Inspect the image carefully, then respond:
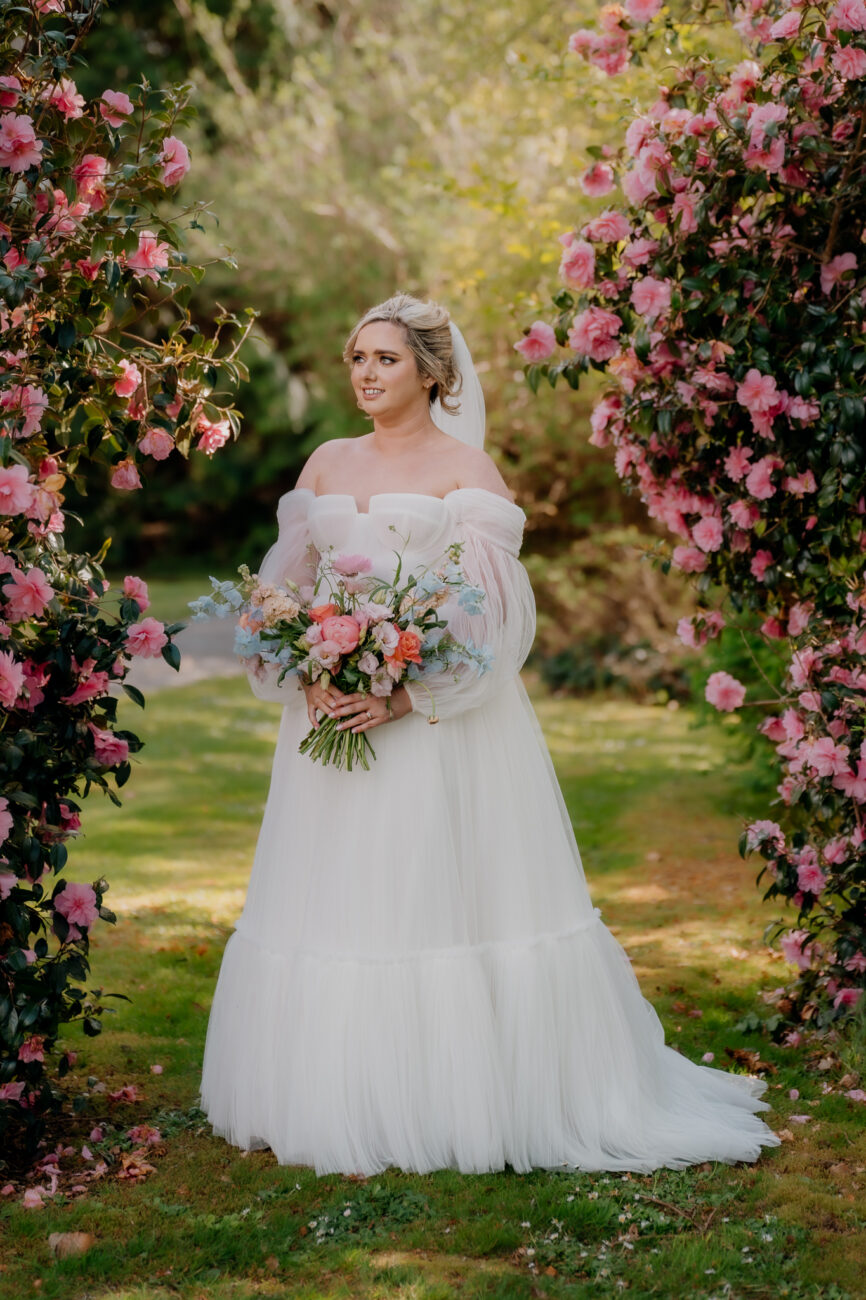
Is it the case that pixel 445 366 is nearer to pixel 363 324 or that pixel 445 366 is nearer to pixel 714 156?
pixel 363 324

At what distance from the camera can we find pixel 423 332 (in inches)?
154

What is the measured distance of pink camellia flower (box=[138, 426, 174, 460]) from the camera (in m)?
3.72

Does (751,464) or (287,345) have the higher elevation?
(287,345)

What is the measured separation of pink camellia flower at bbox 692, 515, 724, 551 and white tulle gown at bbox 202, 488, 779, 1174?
1008mm

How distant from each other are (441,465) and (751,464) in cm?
122

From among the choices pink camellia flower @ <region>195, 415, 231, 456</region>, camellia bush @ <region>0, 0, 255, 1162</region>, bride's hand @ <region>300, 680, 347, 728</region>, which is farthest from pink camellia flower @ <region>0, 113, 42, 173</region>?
bride's hand @ <region>300, 680, 347, 728</region>

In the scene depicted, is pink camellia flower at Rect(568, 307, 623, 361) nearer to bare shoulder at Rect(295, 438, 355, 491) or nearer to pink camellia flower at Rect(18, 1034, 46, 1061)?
bare shoulder at Rect(295, 438, 355, 491)

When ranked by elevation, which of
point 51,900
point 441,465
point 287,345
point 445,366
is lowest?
point 51,900

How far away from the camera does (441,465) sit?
389 cm

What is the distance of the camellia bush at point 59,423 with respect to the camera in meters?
3.32

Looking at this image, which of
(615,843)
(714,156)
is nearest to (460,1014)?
(714,156)

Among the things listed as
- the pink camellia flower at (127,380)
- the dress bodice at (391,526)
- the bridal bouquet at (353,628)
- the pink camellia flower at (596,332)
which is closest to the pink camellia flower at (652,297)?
the pink camellia flower at (596,332)

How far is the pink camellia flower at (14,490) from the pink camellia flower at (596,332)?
2163 millimetres

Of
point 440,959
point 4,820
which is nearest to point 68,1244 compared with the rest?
point 4,820
